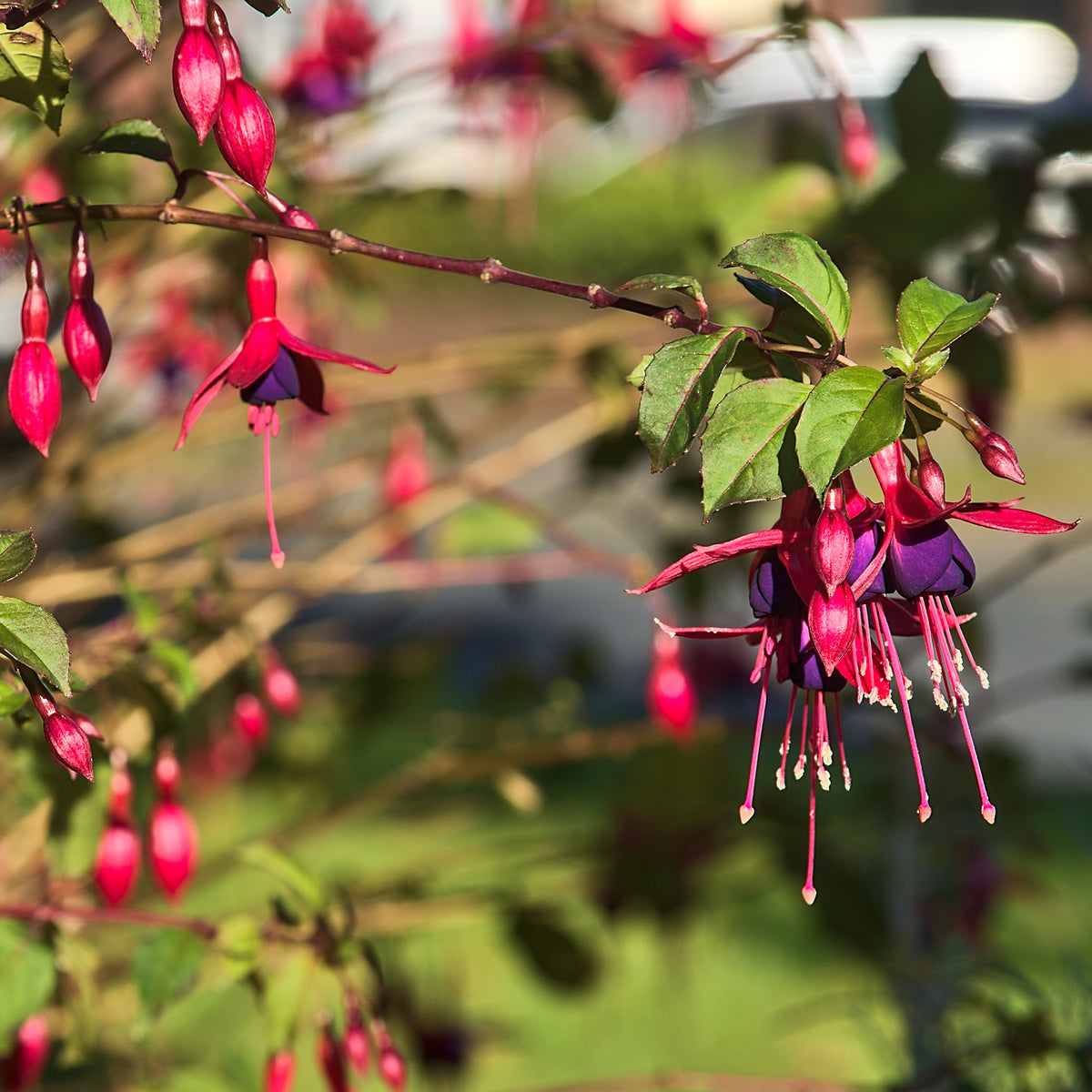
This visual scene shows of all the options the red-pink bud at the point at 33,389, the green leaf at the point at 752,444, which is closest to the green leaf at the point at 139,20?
the red-pink bud at the point at 33,389

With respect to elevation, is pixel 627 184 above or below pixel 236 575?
above

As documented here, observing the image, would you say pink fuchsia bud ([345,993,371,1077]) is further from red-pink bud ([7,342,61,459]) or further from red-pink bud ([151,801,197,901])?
red-pink bud ([7,342,61,459])

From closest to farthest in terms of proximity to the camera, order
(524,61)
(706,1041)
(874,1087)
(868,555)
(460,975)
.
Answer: (868,555)
(874,1087)
(524,61)
(706,1041)
(460,975)

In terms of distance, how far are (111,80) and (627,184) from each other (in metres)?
8.89

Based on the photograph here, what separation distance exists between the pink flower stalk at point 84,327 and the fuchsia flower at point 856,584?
228 mm

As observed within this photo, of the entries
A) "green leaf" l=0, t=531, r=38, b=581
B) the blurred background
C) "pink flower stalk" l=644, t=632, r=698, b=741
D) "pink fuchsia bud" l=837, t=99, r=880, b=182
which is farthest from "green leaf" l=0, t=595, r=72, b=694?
"pink fuchsia bud" l=837, t=99, r=880, b=182

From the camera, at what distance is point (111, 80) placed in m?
0.98

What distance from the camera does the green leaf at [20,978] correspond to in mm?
661

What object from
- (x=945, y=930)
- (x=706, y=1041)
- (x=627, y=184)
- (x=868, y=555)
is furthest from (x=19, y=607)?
(x=627, y=184)

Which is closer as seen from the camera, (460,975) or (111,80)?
(111,80)

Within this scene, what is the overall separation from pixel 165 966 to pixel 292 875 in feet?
0.30

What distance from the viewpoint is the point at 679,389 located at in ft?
1.42

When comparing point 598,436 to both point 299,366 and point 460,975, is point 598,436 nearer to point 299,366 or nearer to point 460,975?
point 299,366

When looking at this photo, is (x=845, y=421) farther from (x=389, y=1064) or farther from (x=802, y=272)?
(x=389, y=1064)
